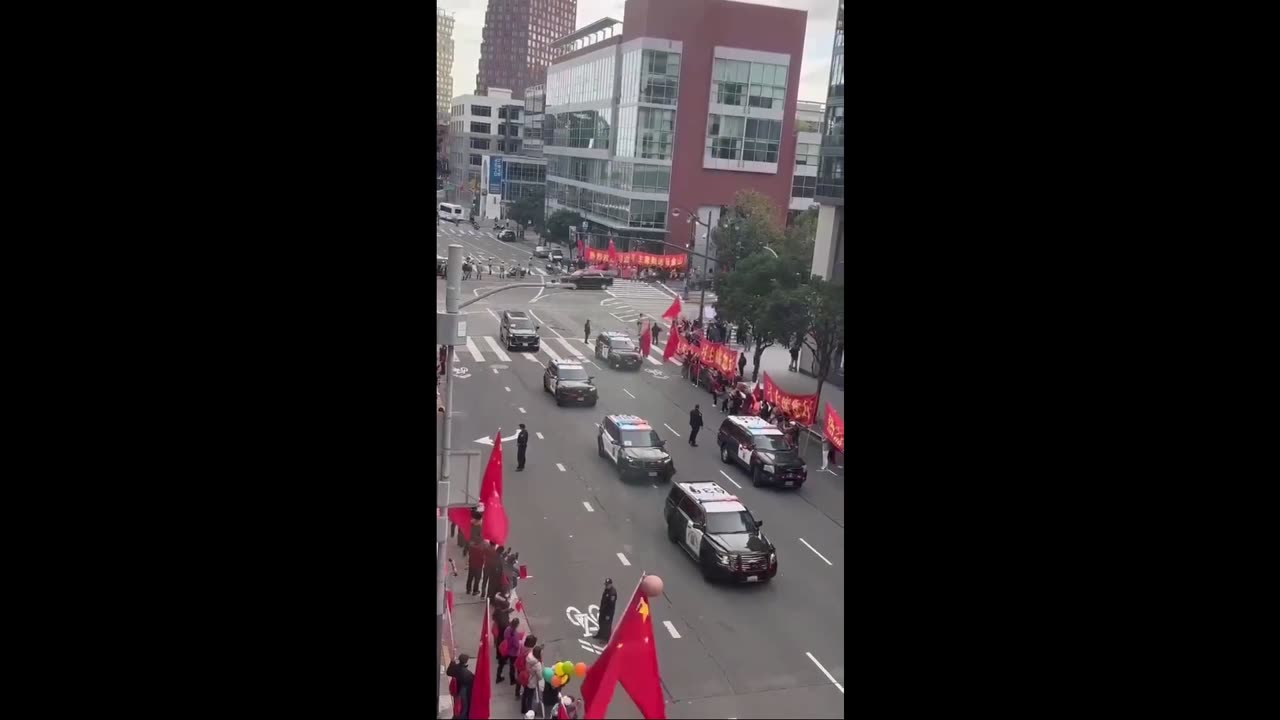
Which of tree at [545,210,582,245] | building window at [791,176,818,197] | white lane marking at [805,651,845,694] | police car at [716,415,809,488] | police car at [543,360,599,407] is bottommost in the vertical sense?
white lane marking at [805,651,845,694]

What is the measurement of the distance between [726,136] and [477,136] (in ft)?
9.57

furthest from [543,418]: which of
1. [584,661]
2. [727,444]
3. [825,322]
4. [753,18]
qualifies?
[753,18]

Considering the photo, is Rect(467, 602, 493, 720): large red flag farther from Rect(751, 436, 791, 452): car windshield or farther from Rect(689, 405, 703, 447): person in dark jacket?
Rect(751, 436, 791, 452): car windshield

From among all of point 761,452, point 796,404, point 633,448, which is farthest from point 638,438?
point 796,404

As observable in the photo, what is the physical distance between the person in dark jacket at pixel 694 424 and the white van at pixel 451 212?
349 centimetres

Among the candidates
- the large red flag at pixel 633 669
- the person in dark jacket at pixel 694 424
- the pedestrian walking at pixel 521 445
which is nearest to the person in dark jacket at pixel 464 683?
the large red flag at pixel 633 669

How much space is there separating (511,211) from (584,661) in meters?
5.34

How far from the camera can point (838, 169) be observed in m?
9.37

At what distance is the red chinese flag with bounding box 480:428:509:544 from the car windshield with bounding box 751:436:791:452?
10.4 ft

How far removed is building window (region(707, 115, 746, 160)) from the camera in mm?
9047

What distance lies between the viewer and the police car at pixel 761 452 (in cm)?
948

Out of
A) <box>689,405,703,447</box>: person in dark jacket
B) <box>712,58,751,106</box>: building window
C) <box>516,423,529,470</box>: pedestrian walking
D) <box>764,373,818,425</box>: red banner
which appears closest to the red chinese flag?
<box>516,423,529,470</box>: pedestrian walking

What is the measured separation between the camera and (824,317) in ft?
34.6

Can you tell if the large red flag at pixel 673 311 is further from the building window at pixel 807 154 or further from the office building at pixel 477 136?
the office building at pixel 477 136
